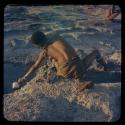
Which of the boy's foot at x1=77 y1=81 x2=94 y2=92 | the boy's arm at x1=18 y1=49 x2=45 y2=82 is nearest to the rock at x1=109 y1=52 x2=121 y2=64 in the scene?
the boy's foot at x1=77 y1=81 x2=94 y2=92

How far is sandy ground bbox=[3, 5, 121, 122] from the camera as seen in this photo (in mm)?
2094

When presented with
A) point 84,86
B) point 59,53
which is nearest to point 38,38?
point 59,53

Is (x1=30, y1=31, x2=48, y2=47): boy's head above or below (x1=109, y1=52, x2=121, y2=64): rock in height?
above

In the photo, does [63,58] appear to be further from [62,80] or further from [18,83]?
[18,83]

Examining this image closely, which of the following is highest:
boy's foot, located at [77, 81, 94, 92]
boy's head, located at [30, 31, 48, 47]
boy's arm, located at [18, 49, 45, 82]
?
boy's head, located at [30, 31, 48, 47]

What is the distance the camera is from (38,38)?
214 cm

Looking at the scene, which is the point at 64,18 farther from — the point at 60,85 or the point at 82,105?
the point at 82,105

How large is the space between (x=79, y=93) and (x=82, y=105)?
8 cm

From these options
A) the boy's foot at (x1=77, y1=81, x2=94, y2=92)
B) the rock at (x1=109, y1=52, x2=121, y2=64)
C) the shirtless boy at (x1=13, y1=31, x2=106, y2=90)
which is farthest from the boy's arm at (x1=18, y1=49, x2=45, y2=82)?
the rock at (x1=109, y1=52, x2=121, y2=64)

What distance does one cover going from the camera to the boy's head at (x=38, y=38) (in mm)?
2135

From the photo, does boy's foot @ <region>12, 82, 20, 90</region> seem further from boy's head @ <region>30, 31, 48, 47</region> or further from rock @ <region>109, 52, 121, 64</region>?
rock @ <region>109, 52, 121, 64</region>

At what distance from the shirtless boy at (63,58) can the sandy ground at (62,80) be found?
0.03 metres

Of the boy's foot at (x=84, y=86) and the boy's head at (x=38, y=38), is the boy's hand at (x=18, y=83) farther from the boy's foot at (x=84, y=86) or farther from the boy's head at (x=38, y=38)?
the boy's foot at (x=84, y=86)

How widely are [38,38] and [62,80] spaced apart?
32 cm
